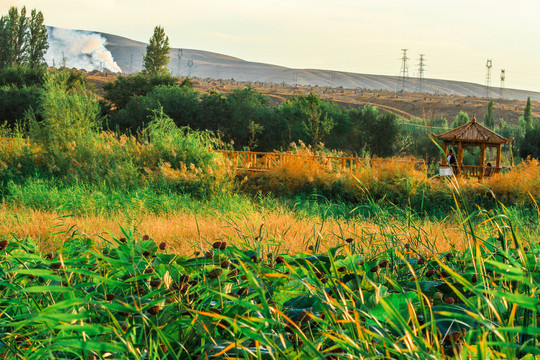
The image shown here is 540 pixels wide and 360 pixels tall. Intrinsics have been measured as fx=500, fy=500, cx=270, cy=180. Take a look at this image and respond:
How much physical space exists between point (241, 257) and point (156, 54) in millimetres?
42254

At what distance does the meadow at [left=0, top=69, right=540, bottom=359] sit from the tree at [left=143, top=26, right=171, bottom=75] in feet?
96.4

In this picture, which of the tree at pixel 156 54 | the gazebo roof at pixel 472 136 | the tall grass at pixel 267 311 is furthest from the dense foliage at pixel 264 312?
the tree at pixel 156 54

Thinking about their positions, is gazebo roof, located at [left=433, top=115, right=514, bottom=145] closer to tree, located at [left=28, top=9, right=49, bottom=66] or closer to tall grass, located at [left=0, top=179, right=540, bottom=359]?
tall grass, located at [left=0, top=179, right=540, bottom=359]

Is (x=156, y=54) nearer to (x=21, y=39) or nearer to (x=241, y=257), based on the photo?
(x=21, y=39)

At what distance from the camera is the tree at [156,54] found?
4127 centimetres

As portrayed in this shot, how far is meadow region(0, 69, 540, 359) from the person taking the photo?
136cm

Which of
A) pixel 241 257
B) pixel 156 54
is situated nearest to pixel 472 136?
pixel 241 257

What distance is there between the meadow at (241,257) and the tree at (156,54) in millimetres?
29391

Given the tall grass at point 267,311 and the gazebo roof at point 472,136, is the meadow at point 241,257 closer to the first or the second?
the tall grass at point 267,311

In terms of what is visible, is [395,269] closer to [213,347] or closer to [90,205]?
[213,347]

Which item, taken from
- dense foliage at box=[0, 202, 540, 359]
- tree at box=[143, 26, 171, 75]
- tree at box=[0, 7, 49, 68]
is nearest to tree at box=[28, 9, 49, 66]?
tree at box=[0, 7, 49, 68]

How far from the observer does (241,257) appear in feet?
6.26

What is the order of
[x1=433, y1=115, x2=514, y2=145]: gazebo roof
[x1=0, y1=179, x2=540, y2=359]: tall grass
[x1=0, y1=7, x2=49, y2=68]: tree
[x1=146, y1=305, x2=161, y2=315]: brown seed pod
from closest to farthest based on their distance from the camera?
[x1=0, y1=179, x2=540, y2=359]: tall grass → [x1=146, y1=305, x2=161, y2=315]: brown seed pod → [x1=433, y1=115, x2=514, y2=145]: gazebo roof → [x1=0, y1=7, x2=49, y2=68]: tree

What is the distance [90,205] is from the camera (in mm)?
7246
